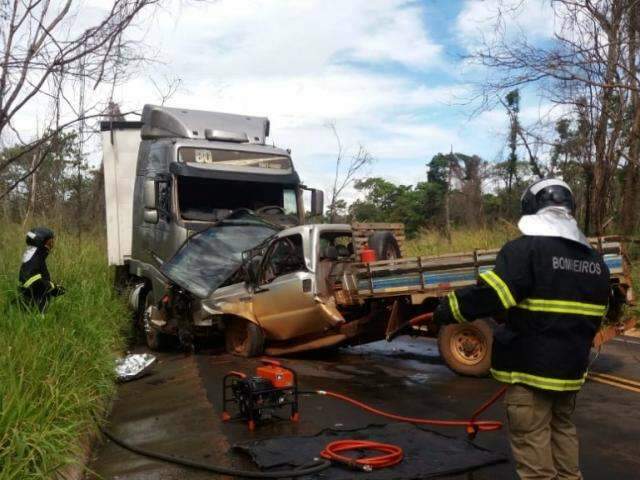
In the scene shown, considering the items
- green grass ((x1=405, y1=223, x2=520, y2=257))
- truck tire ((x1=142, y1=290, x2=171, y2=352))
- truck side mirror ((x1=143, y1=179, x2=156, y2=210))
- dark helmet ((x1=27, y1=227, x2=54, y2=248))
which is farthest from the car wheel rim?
green grass ((x1=405, y1=223, x2=520, y2=257))

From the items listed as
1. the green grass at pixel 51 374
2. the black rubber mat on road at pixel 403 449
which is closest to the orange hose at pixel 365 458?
the black rubber mat on road at pixel 403 449

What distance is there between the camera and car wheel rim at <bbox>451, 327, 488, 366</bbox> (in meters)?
7.98

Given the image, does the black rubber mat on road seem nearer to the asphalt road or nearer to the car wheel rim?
the asphalt road

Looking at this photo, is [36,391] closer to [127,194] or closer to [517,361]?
[517,361]

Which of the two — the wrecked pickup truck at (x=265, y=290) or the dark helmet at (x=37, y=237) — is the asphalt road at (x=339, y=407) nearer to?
A: the wrecked pickup truck at (x=265, y=290)

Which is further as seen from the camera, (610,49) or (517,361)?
(610,49)

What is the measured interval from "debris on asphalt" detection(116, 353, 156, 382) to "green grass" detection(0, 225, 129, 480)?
0.32 m

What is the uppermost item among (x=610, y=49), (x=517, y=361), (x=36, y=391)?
(x=610, y=49)

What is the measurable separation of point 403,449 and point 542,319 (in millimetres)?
2097

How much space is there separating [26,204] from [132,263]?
3.49 metres

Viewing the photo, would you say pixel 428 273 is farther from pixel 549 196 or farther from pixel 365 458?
pixel 549 196

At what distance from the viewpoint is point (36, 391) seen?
534 cm

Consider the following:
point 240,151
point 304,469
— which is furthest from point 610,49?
point 304,469

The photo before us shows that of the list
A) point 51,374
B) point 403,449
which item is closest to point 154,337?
point 51,374
